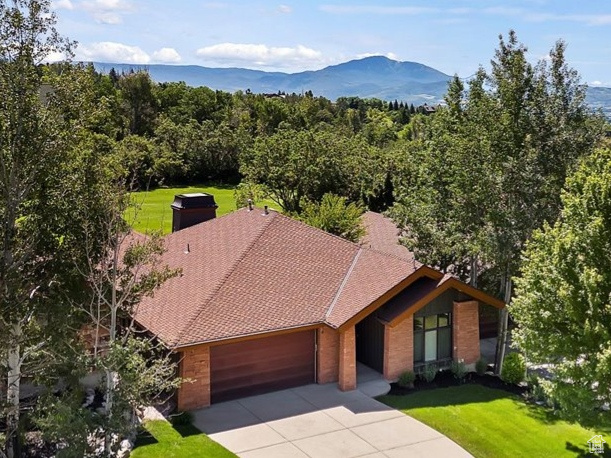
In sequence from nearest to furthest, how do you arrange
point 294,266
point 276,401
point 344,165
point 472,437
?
point 472,437 < point 276,401 < point 294,266 < point 344,165

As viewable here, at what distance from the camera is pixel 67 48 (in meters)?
12.6

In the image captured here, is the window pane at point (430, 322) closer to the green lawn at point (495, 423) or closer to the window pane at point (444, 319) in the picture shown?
the window pane at point (444, 319)

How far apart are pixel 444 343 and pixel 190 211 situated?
42.0 ft

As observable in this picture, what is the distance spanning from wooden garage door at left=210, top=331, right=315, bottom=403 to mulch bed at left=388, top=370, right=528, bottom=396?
2824 millimetres

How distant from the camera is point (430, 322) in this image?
20.7 metres

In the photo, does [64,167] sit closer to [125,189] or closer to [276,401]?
[125,189]

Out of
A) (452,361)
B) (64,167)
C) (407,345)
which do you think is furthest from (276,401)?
(64,167)

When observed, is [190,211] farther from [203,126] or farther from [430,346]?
[203,126]

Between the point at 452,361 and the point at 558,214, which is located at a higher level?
the point at 558,214

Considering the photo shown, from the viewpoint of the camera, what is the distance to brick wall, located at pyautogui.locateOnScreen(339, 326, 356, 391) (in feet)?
62.4

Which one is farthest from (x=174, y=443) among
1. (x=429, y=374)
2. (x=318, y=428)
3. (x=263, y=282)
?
(x=429, y=374)

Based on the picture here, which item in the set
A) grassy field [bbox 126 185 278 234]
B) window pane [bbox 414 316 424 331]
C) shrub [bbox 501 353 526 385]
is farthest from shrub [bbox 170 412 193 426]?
grassy field [bbox 126 185 278 234]

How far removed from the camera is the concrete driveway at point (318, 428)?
15.6 meters

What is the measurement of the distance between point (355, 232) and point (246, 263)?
906 centimetres
